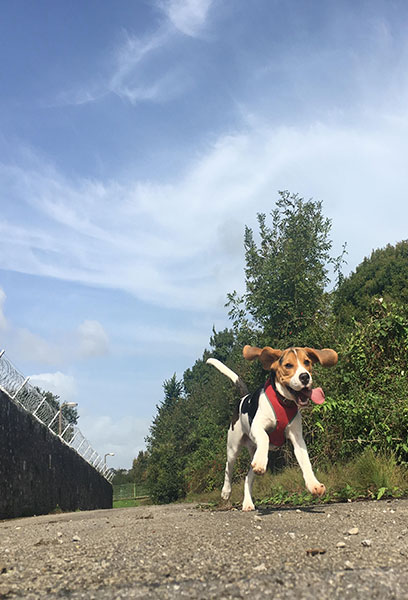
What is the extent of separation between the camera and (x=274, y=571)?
89.3 inches

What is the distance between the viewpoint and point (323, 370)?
34.9 feet

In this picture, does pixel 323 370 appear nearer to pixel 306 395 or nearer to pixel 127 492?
pixel 306 395

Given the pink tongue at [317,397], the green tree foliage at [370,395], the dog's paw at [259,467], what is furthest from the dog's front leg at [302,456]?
the green tree foliage at [370,395]

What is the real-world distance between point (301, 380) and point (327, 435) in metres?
4.03

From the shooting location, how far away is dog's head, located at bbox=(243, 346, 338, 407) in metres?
5.16

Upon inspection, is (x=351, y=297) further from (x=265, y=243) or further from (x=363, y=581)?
(x=363, y=581)

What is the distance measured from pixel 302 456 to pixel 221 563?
306cm

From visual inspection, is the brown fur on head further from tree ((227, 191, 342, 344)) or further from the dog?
tree ((227, 191, 342, 344))

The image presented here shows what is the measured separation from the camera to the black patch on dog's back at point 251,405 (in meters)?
5.86

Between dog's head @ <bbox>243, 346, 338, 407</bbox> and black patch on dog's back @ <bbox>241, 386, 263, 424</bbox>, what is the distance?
0.37 meters

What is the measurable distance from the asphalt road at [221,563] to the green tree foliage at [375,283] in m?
22.0

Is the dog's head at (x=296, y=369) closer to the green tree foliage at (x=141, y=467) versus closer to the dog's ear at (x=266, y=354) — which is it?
the dog's ear at (x=266, y=354)

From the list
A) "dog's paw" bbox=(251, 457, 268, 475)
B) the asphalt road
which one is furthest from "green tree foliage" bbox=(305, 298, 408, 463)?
the asphalt road

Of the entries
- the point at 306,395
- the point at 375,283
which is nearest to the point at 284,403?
the point at 306,395
